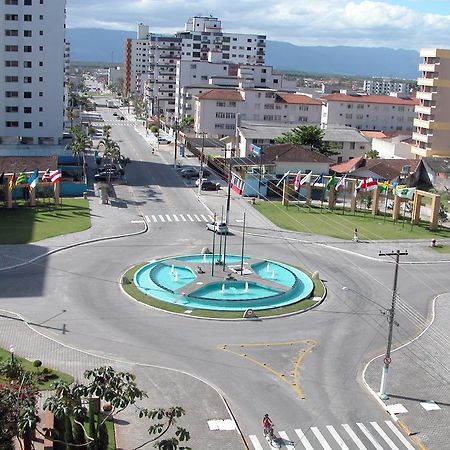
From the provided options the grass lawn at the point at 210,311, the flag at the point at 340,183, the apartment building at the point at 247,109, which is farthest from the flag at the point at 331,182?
the apartment building at the point at 247,109

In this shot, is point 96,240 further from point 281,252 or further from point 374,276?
point 374,276

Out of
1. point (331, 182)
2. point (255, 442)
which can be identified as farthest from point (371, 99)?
point (255, 442)

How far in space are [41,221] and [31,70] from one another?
3358 cm

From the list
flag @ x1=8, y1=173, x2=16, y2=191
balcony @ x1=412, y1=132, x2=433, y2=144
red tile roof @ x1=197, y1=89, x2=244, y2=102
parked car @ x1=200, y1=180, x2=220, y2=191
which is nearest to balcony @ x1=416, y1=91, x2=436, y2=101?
balcony @ x1=412, y1=132, x2=433, y2=144

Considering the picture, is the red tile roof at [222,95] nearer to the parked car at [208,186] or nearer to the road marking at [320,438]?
the parked car at [208,186]

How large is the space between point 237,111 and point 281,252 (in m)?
68.9

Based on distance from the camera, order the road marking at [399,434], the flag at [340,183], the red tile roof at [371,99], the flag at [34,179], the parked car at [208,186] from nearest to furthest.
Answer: the road marking at [399,434], the flag at [34,179], the flag at [340,183], the parked car at [208,186], the red tile roof at [371,99]

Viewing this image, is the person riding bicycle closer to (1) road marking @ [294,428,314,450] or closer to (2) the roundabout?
(1) road marking @ [294,428,314,450]

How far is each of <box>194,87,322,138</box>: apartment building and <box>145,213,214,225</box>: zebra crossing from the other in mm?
55659

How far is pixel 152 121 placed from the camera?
488ft

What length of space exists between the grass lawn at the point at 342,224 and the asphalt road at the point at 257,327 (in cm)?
582

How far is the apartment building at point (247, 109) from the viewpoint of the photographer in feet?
390

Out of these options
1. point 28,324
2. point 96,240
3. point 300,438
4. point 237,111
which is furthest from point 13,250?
point 237,111

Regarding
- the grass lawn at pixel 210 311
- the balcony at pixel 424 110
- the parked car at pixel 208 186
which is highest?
the balcony at pixel 424 110
